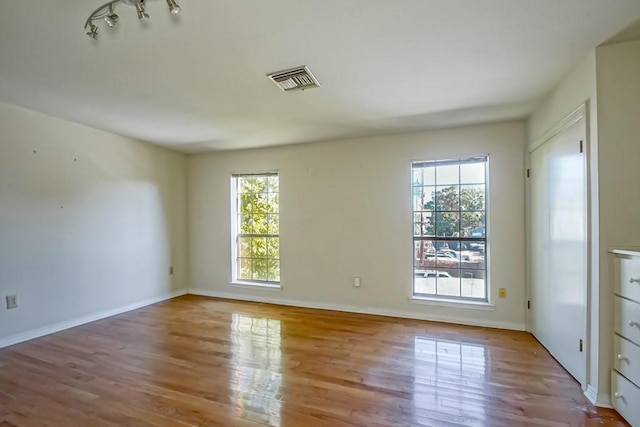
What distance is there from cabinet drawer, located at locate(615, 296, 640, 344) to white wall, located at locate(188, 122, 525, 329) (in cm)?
150

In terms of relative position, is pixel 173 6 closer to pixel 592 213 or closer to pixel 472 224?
pixel 592 213

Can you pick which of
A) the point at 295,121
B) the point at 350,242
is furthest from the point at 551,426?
the point at 295,121

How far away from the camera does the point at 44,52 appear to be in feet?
6.47

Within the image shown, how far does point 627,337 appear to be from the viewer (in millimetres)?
1812

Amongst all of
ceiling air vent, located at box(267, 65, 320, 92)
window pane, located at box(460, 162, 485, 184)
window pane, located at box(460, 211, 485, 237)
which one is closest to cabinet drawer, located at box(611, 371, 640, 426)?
window pane, located at box(460, 211, 485, 237)

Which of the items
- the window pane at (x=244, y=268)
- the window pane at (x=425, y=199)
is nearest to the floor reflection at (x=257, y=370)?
the window pane at (x=244, y=268)

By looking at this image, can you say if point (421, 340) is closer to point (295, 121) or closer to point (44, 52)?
point (295, 121)

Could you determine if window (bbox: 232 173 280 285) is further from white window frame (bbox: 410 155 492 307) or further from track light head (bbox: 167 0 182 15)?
track light head (bbox: 167 0 182 15)

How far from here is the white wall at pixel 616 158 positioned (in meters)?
1.90

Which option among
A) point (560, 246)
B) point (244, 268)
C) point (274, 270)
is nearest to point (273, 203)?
point (274, 270)

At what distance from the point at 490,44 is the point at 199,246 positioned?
184 inches

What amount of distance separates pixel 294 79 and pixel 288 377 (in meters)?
2.32

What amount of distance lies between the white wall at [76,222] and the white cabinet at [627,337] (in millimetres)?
4957

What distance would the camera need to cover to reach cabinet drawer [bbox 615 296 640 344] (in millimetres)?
1738
